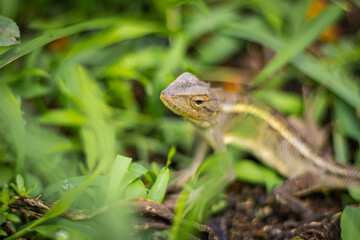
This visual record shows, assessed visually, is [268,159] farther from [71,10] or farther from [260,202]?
[71,10]

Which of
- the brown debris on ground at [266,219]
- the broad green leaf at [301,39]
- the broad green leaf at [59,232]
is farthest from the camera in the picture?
the broad green leaf at [301,39]

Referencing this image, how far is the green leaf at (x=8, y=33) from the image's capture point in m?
2.51

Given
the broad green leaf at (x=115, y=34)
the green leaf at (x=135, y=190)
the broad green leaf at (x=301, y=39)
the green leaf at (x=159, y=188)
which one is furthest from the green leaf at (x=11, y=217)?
the broad green leaf at (x=301, y=39)

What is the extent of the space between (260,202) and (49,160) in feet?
7.17

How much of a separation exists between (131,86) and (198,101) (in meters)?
1.46

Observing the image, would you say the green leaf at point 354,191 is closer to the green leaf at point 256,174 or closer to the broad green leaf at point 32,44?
the green leaf at point 256,174

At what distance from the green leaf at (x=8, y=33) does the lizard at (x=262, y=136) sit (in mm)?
1321

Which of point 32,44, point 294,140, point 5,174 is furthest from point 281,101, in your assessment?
point 5,174

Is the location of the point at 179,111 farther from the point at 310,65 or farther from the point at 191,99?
the point at 310,65

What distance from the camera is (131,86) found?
4.20 metres

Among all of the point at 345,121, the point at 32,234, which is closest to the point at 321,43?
the point at 345,121

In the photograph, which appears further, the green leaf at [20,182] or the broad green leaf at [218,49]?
the broad green leaf at [218,49]

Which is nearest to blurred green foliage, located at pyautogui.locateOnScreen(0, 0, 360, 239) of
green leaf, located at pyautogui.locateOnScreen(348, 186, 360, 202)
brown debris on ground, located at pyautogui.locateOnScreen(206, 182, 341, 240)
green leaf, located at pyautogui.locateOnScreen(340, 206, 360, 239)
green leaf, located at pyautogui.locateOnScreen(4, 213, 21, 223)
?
green leaf, located at pyautogui.locateOnScreen(4, 213, 21, 223)

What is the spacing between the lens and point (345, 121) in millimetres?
3887
